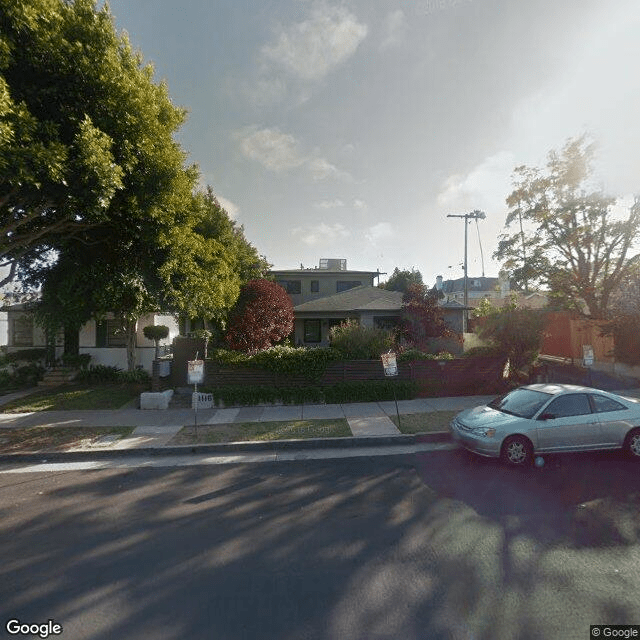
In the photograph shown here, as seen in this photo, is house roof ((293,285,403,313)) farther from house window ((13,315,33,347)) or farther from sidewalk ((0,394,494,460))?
house window ((13,315,33,347))

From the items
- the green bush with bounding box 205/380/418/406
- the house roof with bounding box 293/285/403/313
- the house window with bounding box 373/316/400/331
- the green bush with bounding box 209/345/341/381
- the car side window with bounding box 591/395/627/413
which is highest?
the house roof with bounding box 293/285/403/313

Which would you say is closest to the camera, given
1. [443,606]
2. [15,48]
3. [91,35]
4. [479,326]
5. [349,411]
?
[443,606]

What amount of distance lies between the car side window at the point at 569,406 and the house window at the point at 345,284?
77.8 ft

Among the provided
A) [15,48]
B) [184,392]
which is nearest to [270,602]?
[184,392]

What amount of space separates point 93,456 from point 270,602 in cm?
588

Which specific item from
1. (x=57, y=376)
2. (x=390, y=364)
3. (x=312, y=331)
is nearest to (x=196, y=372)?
(x=390, y=364)

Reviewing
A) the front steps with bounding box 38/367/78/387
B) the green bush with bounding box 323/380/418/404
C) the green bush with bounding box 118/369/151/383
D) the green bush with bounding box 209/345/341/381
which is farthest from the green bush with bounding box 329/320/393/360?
the front steps with bounding box 38/367/78/387

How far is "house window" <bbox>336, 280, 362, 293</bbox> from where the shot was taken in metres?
30.0

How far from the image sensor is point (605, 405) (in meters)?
6.76

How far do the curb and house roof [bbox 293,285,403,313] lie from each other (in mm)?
11927

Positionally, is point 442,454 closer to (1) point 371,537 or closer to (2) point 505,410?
(2) point 505,410

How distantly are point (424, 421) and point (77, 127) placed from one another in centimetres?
1066

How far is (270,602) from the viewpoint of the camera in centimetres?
324

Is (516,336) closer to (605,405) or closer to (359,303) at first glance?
(605,405)
